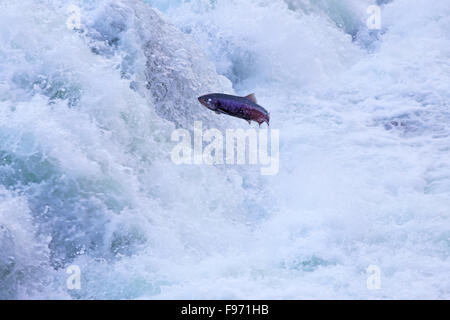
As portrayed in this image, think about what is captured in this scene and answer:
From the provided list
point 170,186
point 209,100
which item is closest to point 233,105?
point 209,100

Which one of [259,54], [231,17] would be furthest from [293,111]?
[231,17]

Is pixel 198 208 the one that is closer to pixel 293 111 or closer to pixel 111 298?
pixel 111 298

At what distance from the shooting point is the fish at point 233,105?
3.08 m

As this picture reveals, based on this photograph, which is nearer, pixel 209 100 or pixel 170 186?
pixel 209 100

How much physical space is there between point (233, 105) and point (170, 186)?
1183 mm

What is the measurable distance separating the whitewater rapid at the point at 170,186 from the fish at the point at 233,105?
0.89 m

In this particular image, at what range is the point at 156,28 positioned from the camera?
16.8ft

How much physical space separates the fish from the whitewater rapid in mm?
888

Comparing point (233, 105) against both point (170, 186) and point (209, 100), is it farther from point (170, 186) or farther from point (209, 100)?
point (170, 186)

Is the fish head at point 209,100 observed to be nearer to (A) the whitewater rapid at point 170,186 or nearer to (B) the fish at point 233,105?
(B) the fish at point 233,105

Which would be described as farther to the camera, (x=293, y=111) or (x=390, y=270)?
(x=293, y=111)

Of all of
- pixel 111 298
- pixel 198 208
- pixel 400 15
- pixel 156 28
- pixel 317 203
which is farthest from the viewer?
pixel 400 15

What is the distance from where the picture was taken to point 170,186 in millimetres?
4129

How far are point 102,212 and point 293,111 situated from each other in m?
3.28
